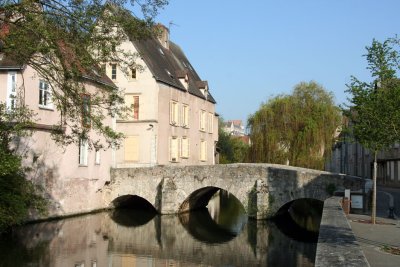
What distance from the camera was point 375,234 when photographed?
40.7 feet

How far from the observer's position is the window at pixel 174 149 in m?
32.5

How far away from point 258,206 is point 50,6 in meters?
16.3

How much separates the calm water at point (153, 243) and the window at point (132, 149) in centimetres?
513

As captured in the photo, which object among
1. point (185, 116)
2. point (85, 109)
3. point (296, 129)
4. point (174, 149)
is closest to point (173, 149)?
point (174, 149)

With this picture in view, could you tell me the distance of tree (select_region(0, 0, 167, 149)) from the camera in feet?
33.7

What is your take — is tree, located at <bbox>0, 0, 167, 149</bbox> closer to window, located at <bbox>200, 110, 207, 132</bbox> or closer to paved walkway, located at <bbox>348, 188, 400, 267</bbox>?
paved walkway, located at <bbox>348, 188, 400, 267</bbox>

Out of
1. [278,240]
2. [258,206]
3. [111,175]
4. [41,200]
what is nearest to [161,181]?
[111,175]

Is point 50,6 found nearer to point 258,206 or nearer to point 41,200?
point 41,200

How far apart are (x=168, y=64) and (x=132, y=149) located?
7592 millimetres

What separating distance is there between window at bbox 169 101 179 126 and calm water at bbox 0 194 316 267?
800cm

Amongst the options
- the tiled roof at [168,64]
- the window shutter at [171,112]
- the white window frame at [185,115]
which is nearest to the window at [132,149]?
the window shutter at [171,112]

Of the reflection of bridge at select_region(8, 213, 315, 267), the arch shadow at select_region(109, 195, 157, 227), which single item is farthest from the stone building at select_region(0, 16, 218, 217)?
the reflection of bridge at select_region(8, 213, 315, 267)

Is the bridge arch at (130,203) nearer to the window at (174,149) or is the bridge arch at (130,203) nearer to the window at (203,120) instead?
the window at (174,149)

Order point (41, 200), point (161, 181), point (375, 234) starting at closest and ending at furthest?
point (375, 234) < point (41, 200) < point (161, 181)
